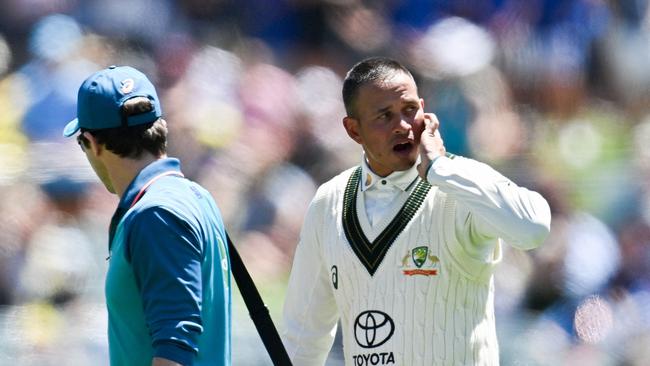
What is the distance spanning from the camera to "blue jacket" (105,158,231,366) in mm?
2803

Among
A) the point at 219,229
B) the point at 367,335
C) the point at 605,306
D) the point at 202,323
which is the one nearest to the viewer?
the point at 202,323

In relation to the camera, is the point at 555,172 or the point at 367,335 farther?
the point at 555,172

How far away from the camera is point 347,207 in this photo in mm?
3857

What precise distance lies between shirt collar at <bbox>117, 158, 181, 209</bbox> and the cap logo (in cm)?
19

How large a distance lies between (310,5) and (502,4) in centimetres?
83

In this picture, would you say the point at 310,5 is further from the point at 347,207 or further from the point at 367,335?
the point at 367,335

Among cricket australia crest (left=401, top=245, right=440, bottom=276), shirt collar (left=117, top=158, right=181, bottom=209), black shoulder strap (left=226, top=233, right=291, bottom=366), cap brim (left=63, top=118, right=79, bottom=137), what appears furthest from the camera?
cricket australia crest (left=401, top=245, right=440, bottom=276)

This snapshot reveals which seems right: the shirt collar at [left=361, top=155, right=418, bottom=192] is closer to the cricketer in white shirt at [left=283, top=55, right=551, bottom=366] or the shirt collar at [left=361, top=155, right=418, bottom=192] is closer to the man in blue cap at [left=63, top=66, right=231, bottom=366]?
the cricketer in white shirt at [left=283, top=55, right=551, bottom=366]

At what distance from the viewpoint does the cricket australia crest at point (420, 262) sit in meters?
3.60

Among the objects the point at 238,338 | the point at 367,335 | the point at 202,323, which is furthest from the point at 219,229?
the point at 238,338

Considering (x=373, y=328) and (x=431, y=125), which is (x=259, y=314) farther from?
(x=431, y=125)

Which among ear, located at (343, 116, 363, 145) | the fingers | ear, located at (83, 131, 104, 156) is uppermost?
ear, located at (343, 116, 363, 145)

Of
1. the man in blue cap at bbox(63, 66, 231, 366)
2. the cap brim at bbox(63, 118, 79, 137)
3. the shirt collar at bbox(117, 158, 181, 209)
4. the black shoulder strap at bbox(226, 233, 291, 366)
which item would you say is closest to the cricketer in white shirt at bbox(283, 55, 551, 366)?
the black shoulder strap at bbox(226, 233, 291, 366)

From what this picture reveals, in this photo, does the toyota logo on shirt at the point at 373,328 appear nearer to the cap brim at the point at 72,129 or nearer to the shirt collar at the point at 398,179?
the shirt collar at the point at 398,179
